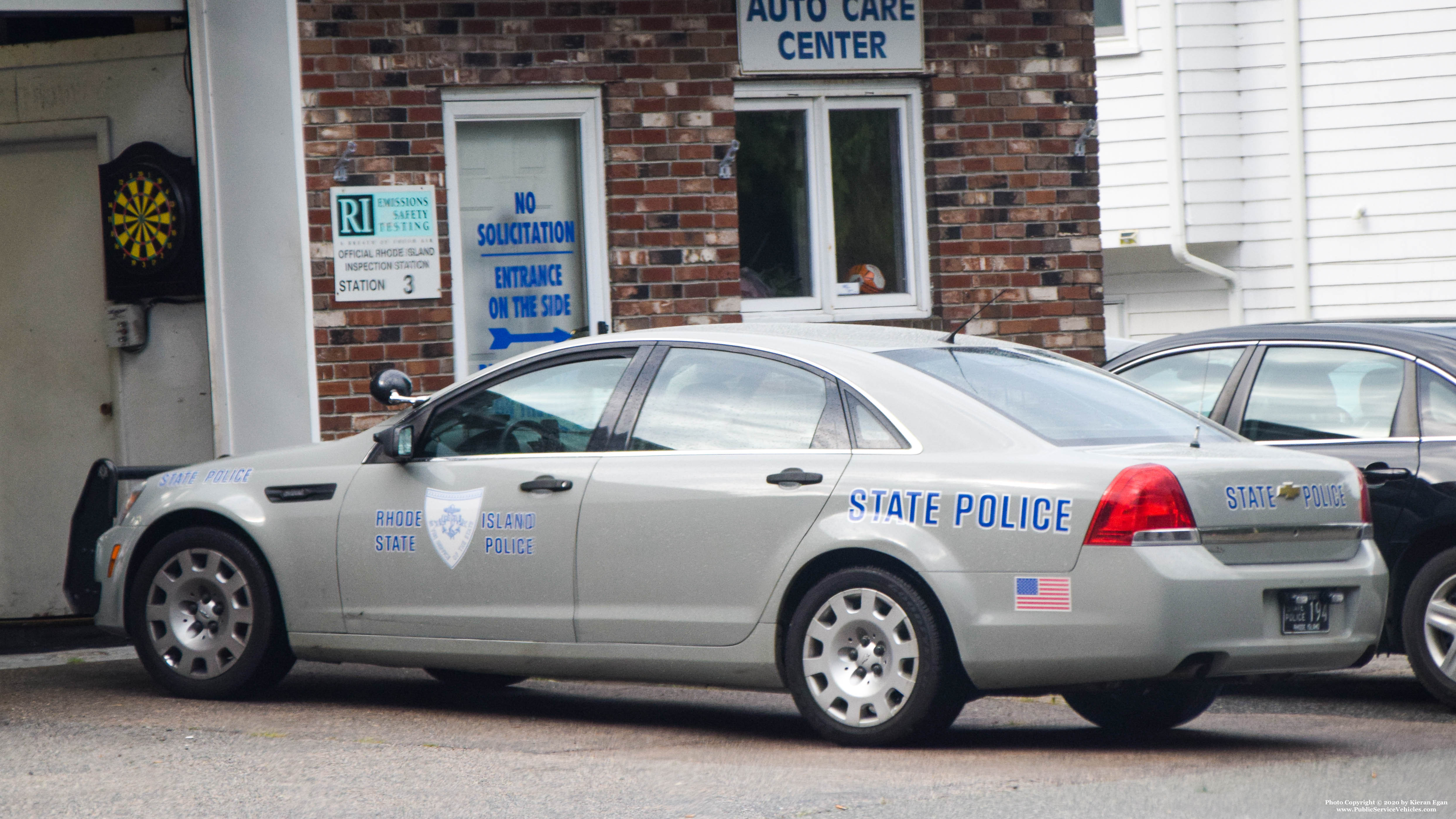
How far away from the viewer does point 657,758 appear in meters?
6.24

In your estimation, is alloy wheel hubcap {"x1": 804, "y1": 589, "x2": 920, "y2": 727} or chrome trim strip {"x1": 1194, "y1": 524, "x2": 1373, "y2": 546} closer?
chrome trim strip {"x1": 1194, "y1": 524, "x2": 1373, "y2": 546}

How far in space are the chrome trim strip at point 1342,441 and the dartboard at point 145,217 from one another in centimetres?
595

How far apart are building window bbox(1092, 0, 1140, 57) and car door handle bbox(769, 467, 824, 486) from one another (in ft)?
42.0

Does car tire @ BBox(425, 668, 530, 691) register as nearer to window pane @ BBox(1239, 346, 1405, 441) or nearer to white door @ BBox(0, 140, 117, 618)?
window pane @ BBox(1239, 346, 1405, 441)

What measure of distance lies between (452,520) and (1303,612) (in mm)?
3013

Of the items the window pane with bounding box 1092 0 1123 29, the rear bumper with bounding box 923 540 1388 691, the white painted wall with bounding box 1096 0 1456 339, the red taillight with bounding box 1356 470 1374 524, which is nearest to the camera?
the rear bumper with bounding box 923 540 1388 691

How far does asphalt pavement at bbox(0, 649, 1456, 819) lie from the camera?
5340 mm

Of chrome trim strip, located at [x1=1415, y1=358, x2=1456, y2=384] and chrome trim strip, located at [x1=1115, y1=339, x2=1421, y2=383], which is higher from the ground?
chrome trim strip, located at [x1=1115, y1=339, x2=1421, y2=383]

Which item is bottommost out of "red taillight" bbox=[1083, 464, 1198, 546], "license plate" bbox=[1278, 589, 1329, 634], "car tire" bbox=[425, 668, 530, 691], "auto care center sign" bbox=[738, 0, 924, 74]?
"car tire" bbox=[425, 668, 530, 691]

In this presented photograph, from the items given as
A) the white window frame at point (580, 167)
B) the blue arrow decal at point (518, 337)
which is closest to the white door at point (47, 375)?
the white window frame at point (580, 167)

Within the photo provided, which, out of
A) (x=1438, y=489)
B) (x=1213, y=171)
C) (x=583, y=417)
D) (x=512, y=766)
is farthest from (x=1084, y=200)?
(x=1213, y=171)

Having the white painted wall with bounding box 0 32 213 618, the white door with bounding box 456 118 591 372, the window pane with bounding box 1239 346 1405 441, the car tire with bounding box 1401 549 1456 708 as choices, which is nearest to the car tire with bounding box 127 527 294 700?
the white door with bounding box 456 118 591 372

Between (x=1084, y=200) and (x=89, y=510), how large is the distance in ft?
19.4

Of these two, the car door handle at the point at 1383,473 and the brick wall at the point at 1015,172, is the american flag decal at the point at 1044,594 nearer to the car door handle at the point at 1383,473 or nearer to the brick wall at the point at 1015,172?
the car door handle at the point at 1383,473
